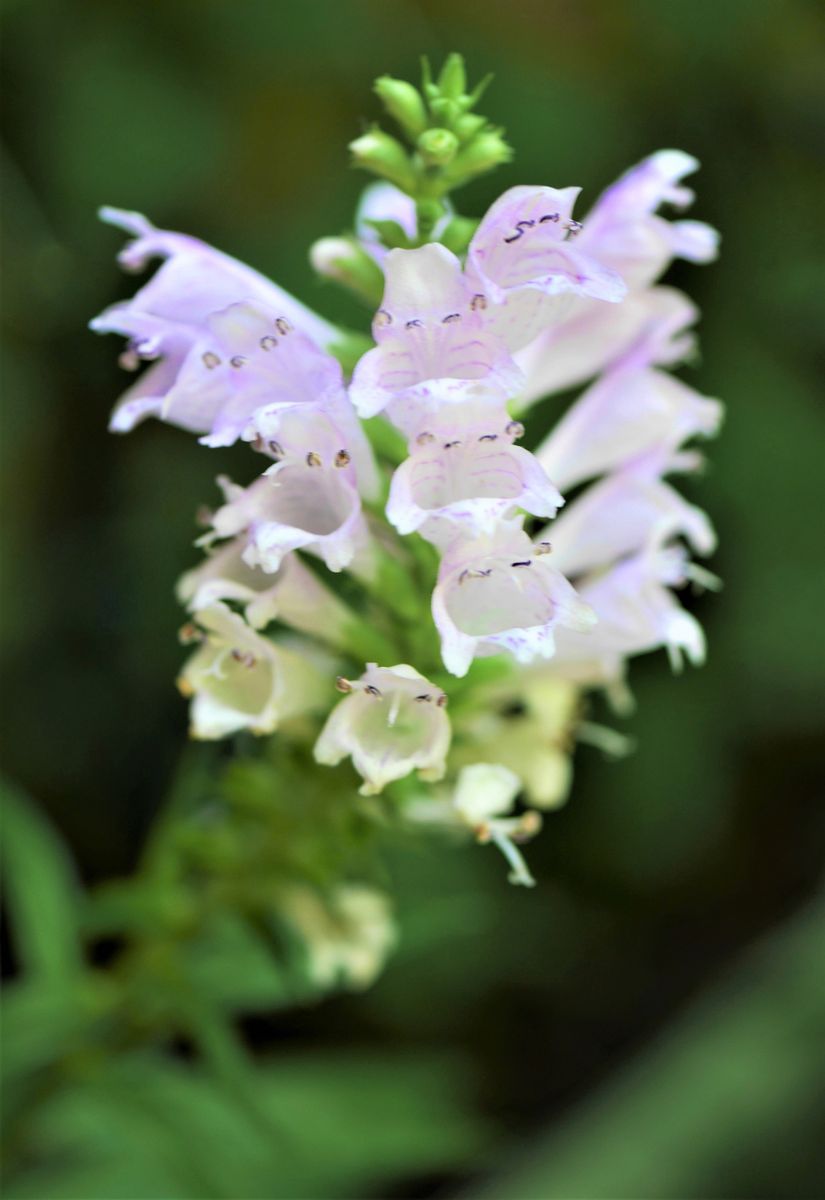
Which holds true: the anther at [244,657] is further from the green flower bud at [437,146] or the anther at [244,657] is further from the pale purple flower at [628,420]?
the green flower bud at [437,146]

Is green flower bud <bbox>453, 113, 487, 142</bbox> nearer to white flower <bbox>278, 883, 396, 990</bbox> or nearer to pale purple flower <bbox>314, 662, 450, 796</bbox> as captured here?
pale purple flower <bbox>314, 662, 450, 796</bbox>

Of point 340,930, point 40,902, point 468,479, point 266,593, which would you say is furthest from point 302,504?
point 40,902

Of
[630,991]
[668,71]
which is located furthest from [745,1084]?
[668,71]

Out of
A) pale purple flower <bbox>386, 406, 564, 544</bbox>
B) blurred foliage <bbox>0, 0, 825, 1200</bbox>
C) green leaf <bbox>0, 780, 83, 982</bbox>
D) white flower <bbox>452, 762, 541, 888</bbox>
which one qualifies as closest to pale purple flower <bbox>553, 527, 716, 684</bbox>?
white flower <bbox>452, 762, 541, 888</bbox>

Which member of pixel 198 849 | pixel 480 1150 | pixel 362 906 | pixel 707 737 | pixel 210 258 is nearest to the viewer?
pixel 210 258

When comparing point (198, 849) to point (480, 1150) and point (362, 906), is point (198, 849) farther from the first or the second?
point (480, 1150)

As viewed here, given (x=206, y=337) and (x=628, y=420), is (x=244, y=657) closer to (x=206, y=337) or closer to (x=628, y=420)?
(x=206, y=337)

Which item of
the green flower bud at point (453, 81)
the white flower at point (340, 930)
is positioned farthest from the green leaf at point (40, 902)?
the green flower bud at point (453, 81)
